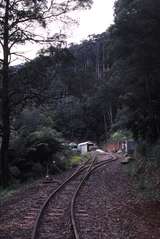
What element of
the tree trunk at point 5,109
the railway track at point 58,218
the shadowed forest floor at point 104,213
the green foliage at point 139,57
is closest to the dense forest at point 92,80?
the green foliage at point 139,57

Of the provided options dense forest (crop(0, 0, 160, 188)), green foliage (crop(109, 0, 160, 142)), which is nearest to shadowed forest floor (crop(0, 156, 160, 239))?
dense forest (crop(0, 0, 160, 188))

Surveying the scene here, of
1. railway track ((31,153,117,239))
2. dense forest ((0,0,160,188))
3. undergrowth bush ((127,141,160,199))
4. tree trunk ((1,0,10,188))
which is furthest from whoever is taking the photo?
tree trunk ((1,0,10,188))

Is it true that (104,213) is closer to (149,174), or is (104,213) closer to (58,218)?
(58,218)

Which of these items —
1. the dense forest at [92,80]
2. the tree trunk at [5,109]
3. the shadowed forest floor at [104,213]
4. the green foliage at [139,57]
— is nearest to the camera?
the shadowed forest floor at [104,213]

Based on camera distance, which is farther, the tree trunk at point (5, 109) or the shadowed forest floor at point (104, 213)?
the tree trunk at point (5, 109)

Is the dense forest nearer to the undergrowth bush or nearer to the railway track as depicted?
the undergrowth bush

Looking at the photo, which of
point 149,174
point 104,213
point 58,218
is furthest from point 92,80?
point 58,218

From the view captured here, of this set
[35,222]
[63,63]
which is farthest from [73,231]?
[63,63]

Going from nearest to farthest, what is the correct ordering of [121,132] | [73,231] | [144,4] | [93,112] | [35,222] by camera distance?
1. [73,231]
2. [35,222]
3. [144,4]
4. [121,132]
5. [93,112]

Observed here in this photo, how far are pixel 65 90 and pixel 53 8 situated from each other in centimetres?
430

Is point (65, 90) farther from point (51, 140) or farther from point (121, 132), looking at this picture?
point (121, 132)

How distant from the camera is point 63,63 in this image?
20844 millimetres

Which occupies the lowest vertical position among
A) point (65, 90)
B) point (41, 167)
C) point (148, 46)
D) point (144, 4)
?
point (41, 167)

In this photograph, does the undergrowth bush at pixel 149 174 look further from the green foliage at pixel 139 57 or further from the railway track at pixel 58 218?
the railway track at pixel 58 218
